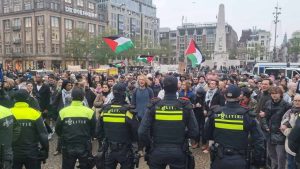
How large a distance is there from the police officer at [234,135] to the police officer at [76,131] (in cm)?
207

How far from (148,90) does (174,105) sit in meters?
4.22

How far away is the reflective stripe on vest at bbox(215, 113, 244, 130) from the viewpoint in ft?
14.2

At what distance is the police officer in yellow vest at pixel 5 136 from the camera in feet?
13.1

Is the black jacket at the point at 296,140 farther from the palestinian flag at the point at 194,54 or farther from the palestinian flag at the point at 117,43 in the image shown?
the palestinian flag at the point at 194,54

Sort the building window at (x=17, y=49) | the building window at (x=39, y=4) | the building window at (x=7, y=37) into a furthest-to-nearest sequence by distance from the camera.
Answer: the building window at (x=7, y=37), the building window at (x=17, y=49), the building window at (x=39, y=4)

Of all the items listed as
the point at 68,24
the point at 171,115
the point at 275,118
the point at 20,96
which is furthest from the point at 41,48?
the point at 171,115

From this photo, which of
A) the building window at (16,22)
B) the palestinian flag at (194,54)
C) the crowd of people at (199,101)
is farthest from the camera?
the building window at (16,22)

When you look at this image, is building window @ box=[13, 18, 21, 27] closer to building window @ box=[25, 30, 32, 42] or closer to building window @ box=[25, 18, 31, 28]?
building window @ box=[25, 18, 31, 28]

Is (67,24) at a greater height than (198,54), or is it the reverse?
(67,24)

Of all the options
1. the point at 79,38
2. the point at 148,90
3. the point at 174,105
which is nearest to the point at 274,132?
the point at 174,105

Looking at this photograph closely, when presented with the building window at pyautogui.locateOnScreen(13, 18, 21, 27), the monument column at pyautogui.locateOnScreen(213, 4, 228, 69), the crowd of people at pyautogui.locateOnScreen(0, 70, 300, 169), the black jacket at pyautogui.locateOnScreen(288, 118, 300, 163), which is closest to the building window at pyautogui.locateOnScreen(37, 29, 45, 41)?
the building window at pyautogui.locateOnScreen(13, 18, 21, 27)

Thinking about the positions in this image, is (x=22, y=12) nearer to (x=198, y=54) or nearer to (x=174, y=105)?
(x=198, y=54)

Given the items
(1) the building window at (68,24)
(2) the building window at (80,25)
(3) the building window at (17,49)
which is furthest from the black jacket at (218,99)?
(3) the building window at (17,49)

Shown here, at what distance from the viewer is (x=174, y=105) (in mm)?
4523
